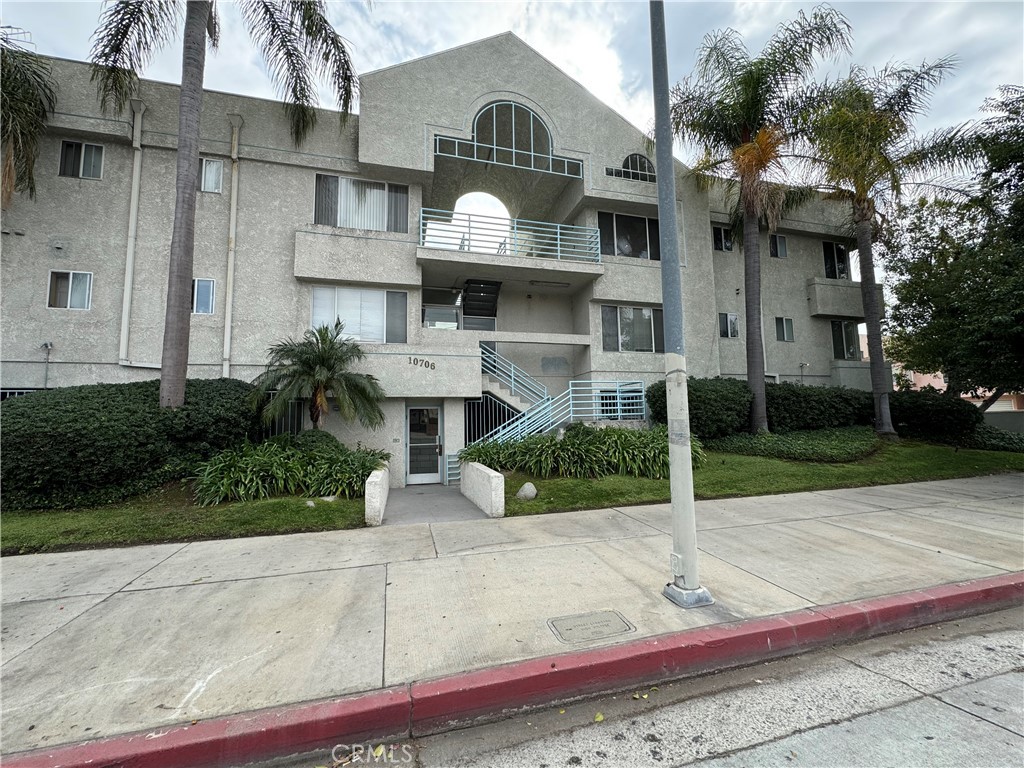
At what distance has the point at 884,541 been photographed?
595 cm

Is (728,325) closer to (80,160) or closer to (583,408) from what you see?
(583,408)

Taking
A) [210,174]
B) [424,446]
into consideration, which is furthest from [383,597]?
[210,174]

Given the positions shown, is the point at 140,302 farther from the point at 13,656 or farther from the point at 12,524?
the point at 13,656

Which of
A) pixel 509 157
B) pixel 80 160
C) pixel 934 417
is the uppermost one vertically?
pixel 509 157

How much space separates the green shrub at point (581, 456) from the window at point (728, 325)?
7.60m

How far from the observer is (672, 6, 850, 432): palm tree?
13.1m

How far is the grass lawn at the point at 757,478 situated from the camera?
8.57 metres

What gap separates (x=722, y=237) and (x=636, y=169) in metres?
4.97

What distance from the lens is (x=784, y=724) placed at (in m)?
2.78

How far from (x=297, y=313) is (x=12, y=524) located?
6835 millimetres

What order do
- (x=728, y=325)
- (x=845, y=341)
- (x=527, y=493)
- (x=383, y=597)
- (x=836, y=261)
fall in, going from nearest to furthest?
1. (x=383, y=597)
2. (x=527, y=493)
3. (x=728, y=325)
4. (x=845, y=341)
5. (x=836, y=261)

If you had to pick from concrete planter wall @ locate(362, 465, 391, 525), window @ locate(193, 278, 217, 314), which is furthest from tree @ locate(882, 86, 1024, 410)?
window @ locate(193, 278, 217, 314)

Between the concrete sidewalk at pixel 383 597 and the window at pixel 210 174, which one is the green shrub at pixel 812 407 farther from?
the window at pixel 210 174

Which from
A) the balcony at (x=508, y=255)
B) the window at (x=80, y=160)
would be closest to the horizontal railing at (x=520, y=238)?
the balcony at (x=508, y=255)
